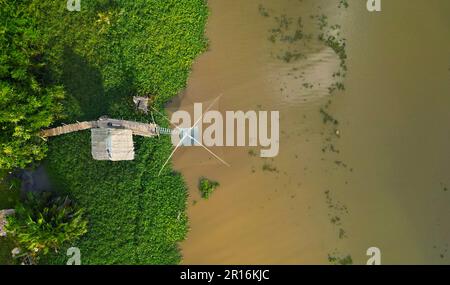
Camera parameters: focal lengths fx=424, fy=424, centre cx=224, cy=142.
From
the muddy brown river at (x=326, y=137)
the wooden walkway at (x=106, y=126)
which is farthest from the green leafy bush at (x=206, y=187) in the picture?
the wooden walkway at (x=106, y=126)

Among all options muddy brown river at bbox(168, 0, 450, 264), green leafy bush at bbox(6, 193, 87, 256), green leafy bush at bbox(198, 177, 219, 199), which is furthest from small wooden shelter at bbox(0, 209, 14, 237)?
green leafy bush at bbox(198, 177, 219, 199)

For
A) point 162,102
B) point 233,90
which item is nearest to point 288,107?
point 233,90

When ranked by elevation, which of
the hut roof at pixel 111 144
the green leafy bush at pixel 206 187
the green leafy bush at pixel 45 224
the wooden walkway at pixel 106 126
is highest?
the wooden walkway at pixel 106 126

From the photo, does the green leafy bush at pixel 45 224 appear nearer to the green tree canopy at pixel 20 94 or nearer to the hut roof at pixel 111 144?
the green tree canopy at pixel 20 94

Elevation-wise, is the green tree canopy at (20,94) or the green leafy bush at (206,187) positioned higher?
the green tree canopy at (20,94)

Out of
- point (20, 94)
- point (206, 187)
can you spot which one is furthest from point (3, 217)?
point (206, 187)

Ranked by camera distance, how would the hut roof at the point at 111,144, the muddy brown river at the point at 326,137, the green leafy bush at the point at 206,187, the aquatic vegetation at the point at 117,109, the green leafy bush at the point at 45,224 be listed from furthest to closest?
the muddy brown river at the point at 326,137, the green leafy bush at the point at 206,187, the aquatic vegetation at the point at 117,109, the hut roof at the point at 111,144, the green leafy bush at the point at 45,224
